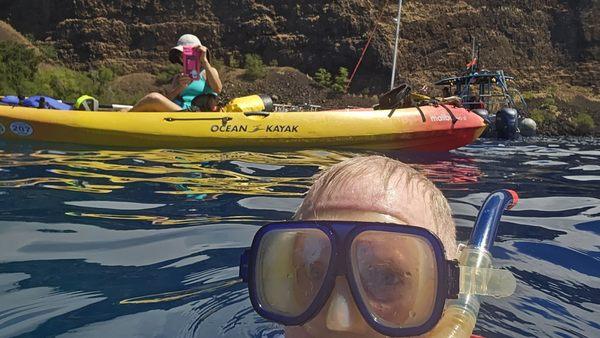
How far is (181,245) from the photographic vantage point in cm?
272

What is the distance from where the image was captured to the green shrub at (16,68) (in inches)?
843

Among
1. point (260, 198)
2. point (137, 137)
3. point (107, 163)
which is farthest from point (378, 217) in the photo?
point (137, 137)

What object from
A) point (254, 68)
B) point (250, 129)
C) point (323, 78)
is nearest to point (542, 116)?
point (323, 78)

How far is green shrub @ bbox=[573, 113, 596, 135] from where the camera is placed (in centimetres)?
2298

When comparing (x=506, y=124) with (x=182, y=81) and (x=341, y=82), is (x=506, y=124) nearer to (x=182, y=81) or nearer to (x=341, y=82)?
(x=182, y=81)

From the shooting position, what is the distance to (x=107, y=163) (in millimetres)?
5406

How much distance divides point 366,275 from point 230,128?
5828mm

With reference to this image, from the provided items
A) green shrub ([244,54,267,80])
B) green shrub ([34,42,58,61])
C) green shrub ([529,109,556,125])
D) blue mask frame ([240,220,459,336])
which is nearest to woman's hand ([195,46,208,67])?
blue mask frame ([240,220,459,336])

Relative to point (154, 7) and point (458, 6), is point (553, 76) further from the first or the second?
point (154, 7)

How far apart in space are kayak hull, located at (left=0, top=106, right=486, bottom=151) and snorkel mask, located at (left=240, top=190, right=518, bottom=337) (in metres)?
5.63

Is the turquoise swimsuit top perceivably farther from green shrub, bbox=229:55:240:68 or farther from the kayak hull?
green shrub, bbox=229:55:240:68

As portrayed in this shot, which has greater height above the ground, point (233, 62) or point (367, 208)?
point (233, 62)

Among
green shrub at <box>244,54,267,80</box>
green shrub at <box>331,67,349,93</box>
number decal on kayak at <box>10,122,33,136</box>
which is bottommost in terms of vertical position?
number decal on kayak at <box>10,122,33,136</box>

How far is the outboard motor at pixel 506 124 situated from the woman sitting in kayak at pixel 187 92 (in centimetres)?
739
